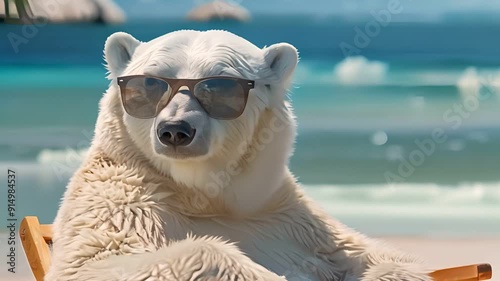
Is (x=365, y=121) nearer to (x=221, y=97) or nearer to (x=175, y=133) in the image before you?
(x=221, y=97)

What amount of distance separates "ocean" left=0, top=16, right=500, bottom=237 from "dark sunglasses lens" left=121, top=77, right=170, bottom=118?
313 centimetres

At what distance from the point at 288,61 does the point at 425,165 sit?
546 cm

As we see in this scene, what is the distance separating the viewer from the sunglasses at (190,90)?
5.48 feet

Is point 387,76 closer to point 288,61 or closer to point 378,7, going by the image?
point 378,7

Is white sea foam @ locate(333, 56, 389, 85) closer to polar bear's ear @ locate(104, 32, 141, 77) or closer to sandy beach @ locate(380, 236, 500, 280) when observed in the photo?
sandy beach @ locate(380, 236, 500, 280)

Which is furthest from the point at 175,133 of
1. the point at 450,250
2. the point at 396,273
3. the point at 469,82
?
the point at 469,82

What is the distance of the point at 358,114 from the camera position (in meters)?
8.36

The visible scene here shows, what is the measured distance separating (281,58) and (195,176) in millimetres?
338

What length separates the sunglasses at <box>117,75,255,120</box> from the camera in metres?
1.67

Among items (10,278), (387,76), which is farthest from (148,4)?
(10,278)

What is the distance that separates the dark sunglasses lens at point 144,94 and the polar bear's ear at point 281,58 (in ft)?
0.87

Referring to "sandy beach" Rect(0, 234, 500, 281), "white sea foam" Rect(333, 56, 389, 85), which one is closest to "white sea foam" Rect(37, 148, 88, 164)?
"sandy beach" Rect(0, 234, 500, 281)

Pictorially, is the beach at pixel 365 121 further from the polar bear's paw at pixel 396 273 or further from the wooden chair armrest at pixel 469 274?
the polar bear's paw at pixel 396 273

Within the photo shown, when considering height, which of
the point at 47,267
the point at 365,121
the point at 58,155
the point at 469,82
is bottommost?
the point at 47,267
